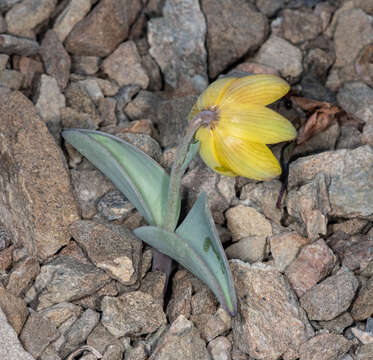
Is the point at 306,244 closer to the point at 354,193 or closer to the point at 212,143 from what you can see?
the point at 354,193

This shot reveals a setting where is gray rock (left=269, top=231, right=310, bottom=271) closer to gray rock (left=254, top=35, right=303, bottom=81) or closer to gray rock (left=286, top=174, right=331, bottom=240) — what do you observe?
gray rock (left=286, top=174, right=331, bottom=240)

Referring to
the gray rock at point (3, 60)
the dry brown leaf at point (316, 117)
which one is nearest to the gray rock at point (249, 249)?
the dry brown leaf at point (316, 117)

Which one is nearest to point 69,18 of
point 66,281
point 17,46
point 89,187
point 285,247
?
point 17,46

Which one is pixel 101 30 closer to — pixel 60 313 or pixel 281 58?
pixel 281 58

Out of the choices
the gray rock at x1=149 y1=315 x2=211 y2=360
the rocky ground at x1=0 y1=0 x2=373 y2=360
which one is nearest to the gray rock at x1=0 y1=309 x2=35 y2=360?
the rocky ground at x1=0 y1=0 x2=373 y2=360

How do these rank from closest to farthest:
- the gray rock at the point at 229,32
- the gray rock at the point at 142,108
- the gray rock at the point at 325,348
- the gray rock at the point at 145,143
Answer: the gray rock at the point at 325,348 < the gray rock at the point at 145,143 < the gray rock at the point at 142,108 < the gray rock at the point at 229,32

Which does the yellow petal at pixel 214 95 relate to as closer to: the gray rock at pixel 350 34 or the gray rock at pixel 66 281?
the gray rock at pixel 66 281

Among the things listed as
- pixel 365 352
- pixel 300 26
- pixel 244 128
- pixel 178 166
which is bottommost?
pixel 365 352
